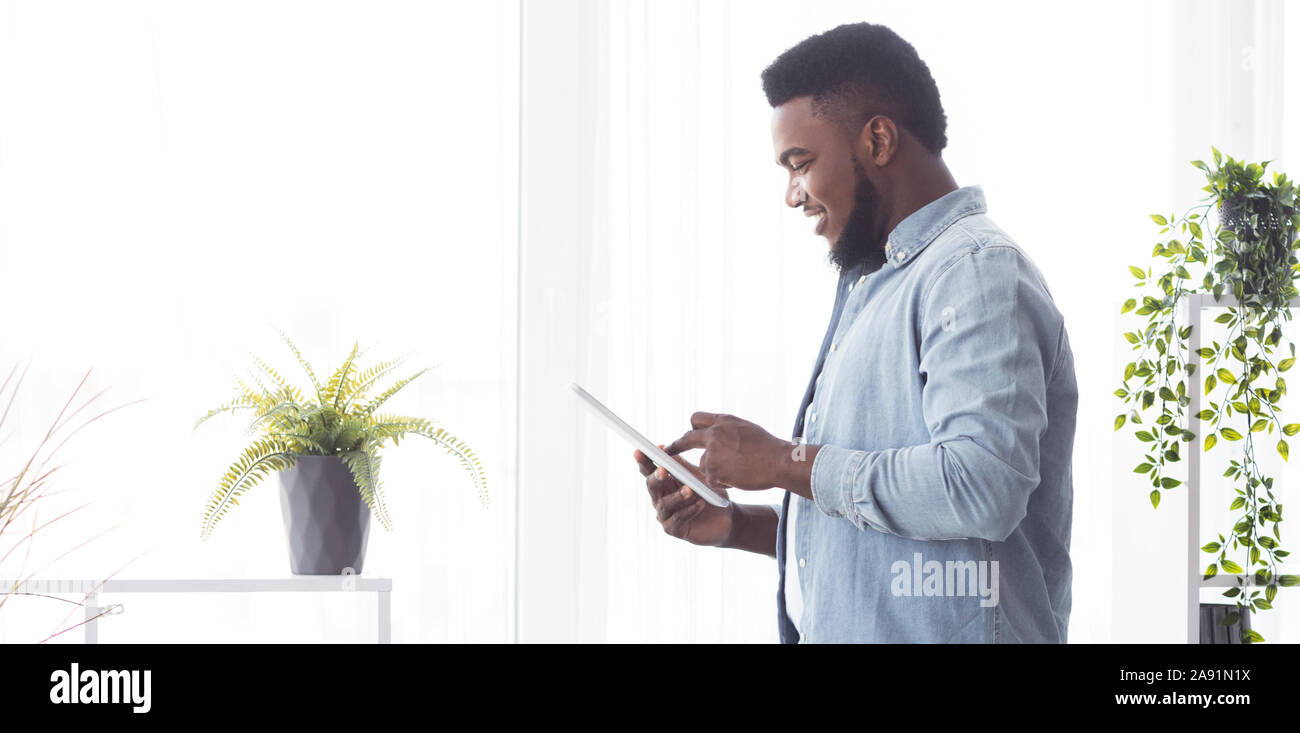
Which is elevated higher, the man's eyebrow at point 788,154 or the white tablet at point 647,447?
the man's eyebrow at point 788,154

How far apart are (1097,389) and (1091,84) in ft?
1.97

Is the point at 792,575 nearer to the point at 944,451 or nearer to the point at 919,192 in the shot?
the point at 944,451

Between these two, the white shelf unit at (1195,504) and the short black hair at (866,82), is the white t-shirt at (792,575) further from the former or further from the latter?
the white shelf unit at (1195,504)

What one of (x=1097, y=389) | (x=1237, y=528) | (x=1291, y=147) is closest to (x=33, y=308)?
(x=1097, y=389)

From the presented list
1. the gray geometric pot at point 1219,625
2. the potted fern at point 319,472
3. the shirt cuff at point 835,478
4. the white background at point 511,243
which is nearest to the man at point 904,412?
the shirt cuff at point 835,478

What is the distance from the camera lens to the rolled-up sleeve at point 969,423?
0.80 metres

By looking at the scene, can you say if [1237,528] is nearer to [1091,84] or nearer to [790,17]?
[1091,84]

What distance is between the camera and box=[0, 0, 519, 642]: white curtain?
1747 millimetres

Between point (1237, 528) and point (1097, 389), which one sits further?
point (1097, 389)

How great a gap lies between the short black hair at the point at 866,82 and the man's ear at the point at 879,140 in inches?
0.5

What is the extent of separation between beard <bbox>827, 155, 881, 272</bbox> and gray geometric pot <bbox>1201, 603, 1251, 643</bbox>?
1.01 meters

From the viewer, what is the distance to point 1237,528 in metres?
1.54

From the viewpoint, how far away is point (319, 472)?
1.33 meters

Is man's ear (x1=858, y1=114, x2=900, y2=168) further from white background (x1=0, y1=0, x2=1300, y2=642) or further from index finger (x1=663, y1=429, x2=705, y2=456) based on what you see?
white background (x1=0, y1=0, x2=1300, y2=642)
